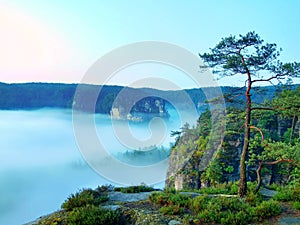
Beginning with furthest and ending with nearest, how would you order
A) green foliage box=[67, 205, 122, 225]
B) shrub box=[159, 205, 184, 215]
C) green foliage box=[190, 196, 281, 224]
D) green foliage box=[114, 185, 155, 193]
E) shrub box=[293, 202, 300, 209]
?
1. green foliage box=[114, 185, 155, 193]
2. shrub box=[293, 202, 300, 209]
3. shrub box=[159, 205, 184, 215]
4. green foliage box=[67, 205, 122, 225]
5. green foliage box=[190, 196, 281, 224]

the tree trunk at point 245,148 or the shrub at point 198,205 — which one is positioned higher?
the tree trunk at point 245,148

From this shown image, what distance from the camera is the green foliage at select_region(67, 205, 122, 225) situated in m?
5.65

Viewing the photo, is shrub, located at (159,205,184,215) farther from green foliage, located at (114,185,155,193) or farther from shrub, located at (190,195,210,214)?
green foliage, located at (114,185,155,193)

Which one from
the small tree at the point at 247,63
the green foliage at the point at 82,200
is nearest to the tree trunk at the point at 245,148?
the small tree at the point at 247,63

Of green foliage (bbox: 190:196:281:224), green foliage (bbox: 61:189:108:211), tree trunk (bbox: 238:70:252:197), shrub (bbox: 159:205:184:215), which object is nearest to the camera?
green foliage (bbox: 190:196:281:224)

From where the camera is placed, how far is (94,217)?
5688mm

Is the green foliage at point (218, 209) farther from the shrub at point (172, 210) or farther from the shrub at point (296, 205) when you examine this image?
the shrub at point (296, 205)

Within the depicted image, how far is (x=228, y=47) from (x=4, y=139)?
85877 millimetres

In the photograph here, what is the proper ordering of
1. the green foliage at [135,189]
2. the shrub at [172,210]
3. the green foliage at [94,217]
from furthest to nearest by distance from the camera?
the green foliage at [135,189] < the shrub at [172,210] < the green foliage at [94,217]

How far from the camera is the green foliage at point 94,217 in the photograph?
5645 millimetres

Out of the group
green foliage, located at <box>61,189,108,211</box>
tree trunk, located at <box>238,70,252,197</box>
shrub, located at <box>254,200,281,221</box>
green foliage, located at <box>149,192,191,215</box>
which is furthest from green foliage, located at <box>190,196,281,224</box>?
green foliage, located at <box>61,189,108,211</box>

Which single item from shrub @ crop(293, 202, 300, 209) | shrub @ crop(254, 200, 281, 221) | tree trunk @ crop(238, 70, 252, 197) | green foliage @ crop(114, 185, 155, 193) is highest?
tree trunk @ crop(238, 70, 252, 197)

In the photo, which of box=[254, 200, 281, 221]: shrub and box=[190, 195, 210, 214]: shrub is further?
box=[190, 195, 210, 214]: shrub

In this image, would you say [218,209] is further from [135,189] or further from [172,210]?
[135,189]
